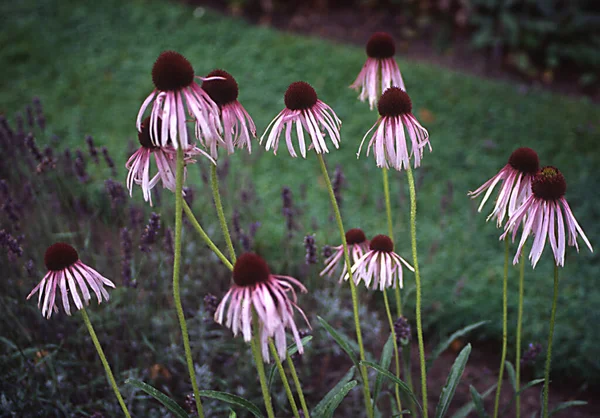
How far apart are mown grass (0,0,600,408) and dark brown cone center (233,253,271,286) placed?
1.84 metres

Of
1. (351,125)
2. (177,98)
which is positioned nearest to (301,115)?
(177,98)

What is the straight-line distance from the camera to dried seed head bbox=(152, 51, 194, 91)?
1199 millimetres

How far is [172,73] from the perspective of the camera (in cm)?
120

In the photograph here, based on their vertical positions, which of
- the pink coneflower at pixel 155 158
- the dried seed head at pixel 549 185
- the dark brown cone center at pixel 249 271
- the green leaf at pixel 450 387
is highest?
the pink coneflower at pixel 155 158

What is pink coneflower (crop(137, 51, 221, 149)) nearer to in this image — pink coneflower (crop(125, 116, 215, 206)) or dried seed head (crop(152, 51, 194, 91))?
dried seed head (crop(152, 51, 194, 91))

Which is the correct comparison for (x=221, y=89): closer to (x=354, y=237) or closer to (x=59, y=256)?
(x=59, y=256)

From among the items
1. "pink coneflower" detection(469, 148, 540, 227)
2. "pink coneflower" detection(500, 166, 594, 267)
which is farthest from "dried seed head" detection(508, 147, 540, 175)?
"pink coneflower" detection(500, 166, 594, 267)

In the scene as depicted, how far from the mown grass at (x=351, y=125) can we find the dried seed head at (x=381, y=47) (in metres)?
1.38

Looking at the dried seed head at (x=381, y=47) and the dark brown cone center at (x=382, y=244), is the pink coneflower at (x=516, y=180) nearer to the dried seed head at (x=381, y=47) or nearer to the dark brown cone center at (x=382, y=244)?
the dark brown cone center at (x=382, y=244)

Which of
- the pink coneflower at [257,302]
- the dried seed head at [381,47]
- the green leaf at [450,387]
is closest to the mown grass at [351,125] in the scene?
the green leaf at [450,387]

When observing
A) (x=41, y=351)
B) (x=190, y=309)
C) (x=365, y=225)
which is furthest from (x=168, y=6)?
(x=41, y=351)

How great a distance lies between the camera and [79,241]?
287 cm

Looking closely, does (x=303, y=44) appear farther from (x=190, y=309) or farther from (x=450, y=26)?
(x=190, y=309)

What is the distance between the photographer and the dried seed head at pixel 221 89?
136 cm
